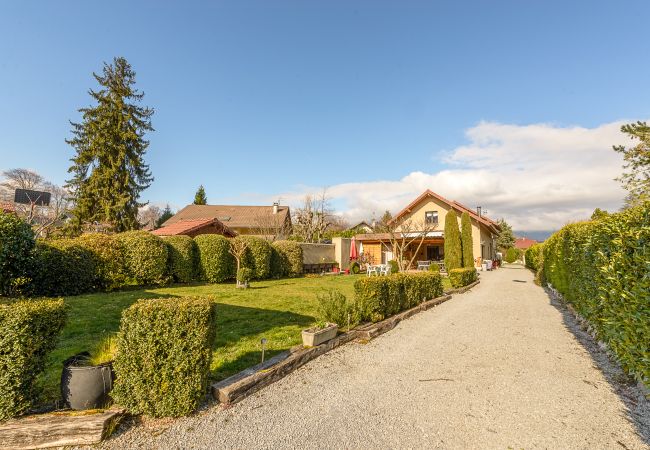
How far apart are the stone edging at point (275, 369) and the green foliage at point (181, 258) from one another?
10.1 meters

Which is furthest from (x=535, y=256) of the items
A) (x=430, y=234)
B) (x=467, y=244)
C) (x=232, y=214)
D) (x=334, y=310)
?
(x=232, y=214)

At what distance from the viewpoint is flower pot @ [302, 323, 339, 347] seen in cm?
555

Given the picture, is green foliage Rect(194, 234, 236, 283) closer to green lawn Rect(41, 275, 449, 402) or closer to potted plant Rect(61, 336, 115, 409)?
green lawn Rect(41, 275, 449, 402)

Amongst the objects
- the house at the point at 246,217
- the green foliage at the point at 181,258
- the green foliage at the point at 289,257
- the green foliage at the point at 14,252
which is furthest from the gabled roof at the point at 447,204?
the green foliage at the point at 14,252

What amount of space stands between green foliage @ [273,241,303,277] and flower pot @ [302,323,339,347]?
13.6 m

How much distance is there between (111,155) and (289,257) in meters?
19.9

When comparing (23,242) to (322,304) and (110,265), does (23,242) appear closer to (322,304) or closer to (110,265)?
→ (110,265)

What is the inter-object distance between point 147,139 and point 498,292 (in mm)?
31325

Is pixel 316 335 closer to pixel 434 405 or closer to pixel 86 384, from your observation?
pixel 434 405

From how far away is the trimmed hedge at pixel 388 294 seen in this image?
7.57 m

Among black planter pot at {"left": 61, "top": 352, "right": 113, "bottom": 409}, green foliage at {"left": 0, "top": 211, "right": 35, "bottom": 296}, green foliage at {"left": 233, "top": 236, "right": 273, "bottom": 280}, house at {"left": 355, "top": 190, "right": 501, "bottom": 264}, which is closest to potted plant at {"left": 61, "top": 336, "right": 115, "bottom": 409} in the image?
black planter pot at {"left": 61, "top": 352, "right": 113, "bottom": 409}

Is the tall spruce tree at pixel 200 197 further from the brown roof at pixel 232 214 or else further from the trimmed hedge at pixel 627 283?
the trimmed hedge at pixel 627 283

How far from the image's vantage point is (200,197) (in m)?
54.8

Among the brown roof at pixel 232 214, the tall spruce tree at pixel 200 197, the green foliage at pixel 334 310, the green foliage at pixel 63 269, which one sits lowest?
the green foliage at pixel 334 310
